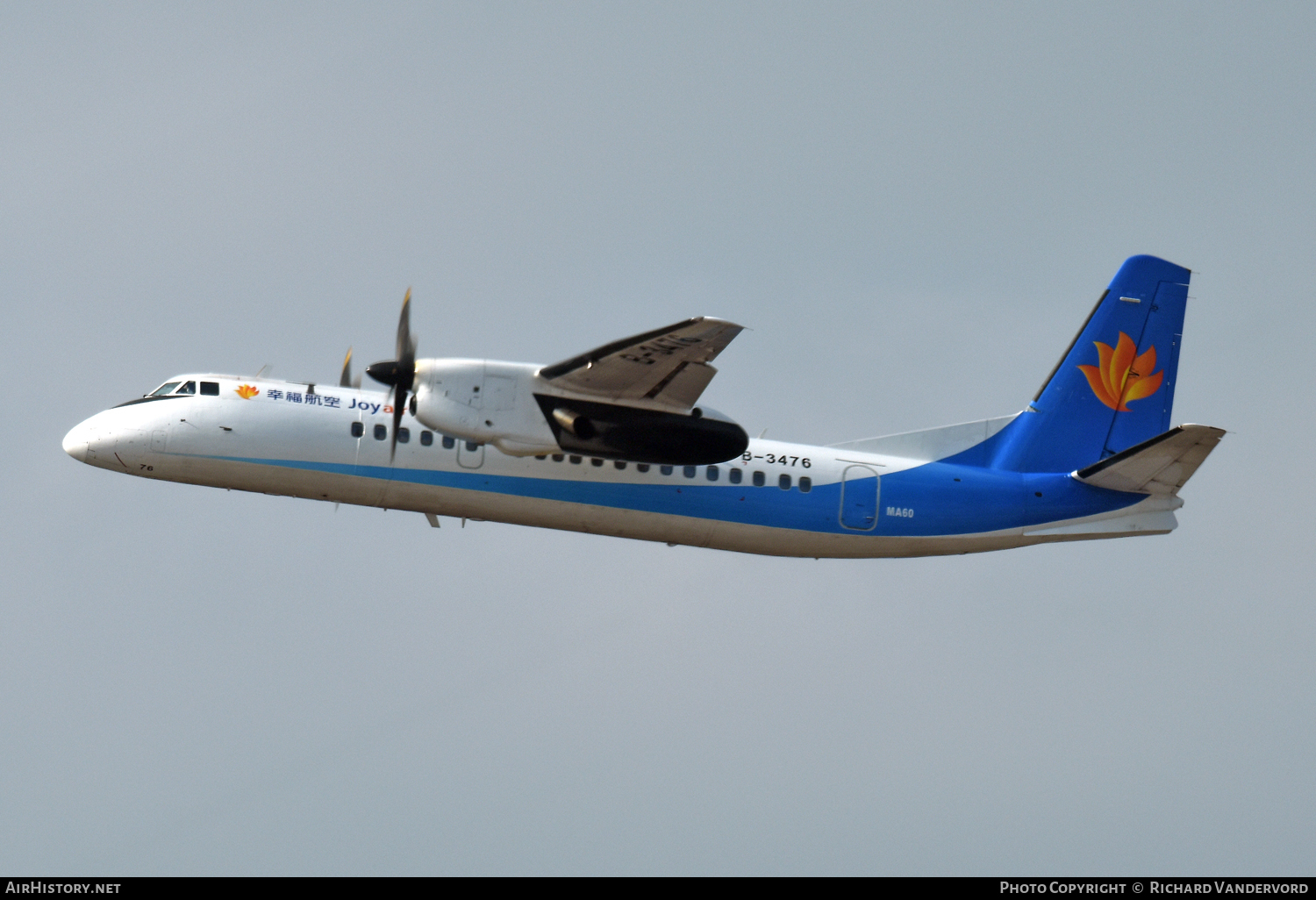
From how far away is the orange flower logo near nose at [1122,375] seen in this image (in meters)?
29.1

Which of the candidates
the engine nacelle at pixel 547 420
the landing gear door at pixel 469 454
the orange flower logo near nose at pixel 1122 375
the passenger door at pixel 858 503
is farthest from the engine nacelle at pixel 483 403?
the orange flower logo near nose at pixel 1122 375

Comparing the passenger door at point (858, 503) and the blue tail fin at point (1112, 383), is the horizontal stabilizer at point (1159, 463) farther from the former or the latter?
the passenger door at point (858, 503)

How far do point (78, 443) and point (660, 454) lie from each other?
10.7 metres

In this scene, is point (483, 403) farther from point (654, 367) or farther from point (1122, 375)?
point (1122, 375)

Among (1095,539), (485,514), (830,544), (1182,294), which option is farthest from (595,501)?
(1182,294)

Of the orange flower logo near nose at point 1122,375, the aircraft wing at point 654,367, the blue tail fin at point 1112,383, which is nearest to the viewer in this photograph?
the aircraft wing at point 654,367

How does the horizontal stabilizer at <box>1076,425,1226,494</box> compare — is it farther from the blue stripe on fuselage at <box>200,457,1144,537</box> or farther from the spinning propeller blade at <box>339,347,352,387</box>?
the spinning propeller blade at <box>339,347,352,387</box>

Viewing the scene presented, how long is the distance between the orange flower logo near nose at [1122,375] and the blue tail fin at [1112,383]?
0.02 m

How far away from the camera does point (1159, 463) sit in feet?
85.0

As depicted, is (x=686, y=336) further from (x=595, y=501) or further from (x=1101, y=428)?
(x=1101, y=428)

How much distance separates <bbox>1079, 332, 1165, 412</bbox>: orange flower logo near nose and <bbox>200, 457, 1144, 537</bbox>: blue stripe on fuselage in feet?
9.01

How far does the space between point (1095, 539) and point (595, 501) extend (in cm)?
1016

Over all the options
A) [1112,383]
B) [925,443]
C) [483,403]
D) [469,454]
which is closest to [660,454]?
[483,403]

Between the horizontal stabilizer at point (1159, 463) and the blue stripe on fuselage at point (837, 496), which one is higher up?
the horizontal stabilizer at point (1159, 463)
